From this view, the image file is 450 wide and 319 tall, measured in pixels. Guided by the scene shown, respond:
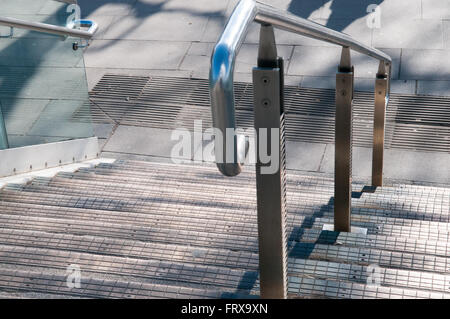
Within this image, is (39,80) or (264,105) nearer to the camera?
(264,105)

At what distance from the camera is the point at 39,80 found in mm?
4824

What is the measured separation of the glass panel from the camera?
444cm

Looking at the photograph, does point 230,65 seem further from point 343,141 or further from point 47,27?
point 47,27

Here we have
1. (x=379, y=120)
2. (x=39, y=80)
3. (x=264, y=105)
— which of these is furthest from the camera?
(x=39, y=80)

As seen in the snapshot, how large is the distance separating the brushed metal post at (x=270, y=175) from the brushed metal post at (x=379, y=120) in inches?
87.1

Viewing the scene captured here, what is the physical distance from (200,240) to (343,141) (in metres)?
0.89

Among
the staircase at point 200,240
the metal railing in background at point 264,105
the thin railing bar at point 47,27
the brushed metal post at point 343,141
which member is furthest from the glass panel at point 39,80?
the metal railing in background at point 264,105

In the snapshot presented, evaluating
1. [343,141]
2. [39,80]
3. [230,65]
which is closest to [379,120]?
[343,141]

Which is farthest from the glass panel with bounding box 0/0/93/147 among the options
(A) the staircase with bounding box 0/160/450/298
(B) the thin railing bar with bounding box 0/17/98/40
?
(A) the staircase with bounding box 0/160/450/298

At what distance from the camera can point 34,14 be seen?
4449 mm

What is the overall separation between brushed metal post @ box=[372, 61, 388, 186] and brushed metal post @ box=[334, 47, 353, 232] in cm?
98

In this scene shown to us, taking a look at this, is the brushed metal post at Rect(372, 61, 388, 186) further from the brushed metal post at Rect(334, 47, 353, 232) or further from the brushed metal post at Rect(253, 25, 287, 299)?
the brushed metal post at Rect(253, 25, 287, 299)

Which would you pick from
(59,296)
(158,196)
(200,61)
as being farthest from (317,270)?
(200,61)

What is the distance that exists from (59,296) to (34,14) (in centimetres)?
243
